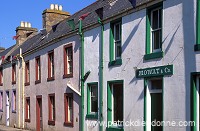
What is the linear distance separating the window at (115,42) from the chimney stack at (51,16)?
34.5ft

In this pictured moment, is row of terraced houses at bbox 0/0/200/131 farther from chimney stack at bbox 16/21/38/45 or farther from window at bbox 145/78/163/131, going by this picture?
→ chimney stack at bbox 16/21/38/45

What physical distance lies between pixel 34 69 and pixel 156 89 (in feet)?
41.6

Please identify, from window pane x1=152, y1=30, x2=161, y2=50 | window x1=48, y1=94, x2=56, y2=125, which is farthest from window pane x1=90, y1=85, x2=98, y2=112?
window x1=48, y1=94, x2=56, y2=125

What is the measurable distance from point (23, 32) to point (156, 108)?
72.3ft

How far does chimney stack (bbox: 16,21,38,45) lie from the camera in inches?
1208

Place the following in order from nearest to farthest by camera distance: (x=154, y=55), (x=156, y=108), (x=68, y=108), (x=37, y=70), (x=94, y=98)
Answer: (x=154, y=55)
(x=156, y=108)
(x=94, y=98)
(x=68, y=108)
(x=37, y=70)

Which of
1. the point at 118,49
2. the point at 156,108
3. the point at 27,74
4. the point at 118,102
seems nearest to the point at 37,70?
the point at 27,74

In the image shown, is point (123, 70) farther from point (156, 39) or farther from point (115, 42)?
point (156, 39)

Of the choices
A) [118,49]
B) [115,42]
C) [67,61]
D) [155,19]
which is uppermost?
[155,19]

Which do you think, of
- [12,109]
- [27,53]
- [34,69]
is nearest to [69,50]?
[34,69]

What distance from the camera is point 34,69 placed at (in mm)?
22328

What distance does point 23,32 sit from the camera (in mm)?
31031

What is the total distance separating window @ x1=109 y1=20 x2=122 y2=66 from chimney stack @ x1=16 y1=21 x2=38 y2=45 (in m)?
17.9

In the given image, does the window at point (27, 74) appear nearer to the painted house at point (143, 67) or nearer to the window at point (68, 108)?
the window at point (68, 108)
